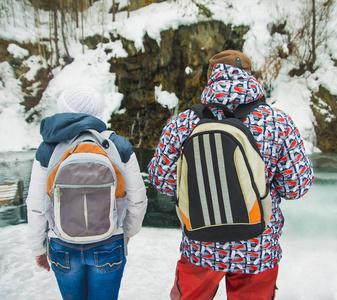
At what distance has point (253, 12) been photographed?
9.55 metres

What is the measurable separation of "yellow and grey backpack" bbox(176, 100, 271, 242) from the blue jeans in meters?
0.46

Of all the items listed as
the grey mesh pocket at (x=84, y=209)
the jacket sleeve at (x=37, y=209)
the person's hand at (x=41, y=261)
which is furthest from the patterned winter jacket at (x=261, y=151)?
the person's hand at (x=41, y=261)

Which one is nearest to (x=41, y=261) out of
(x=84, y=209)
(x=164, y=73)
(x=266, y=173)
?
(x=84, y=209)

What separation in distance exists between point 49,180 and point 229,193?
0.74 meters

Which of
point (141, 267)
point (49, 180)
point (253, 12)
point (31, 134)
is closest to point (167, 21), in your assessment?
point (253, 12)

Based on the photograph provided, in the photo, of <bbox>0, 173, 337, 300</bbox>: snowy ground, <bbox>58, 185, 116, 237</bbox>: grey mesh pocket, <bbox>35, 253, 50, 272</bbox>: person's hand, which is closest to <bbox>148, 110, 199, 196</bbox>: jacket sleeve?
<bbox>58, 185, 116, 237</bbox>: grey mesh pocket

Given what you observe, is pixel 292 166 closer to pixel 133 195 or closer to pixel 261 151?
pixel 261 151

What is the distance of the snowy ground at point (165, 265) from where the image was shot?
2.07 m

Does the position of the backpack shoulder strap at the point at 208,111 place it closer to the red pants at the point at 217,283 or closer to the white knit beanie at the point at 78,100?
the white knit beanie at the point at 78,100

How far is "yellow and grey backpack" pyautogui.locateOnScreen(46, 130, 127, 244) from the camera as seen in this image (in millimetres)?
1096

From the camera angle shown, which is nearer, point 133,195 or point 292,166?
point 292,166

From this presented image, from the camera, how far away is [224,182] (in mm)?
974

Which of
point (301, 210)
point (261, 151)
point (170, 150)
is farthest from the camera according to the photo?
point (301, 210)

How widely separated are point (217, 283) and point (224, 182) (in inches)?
20.4
